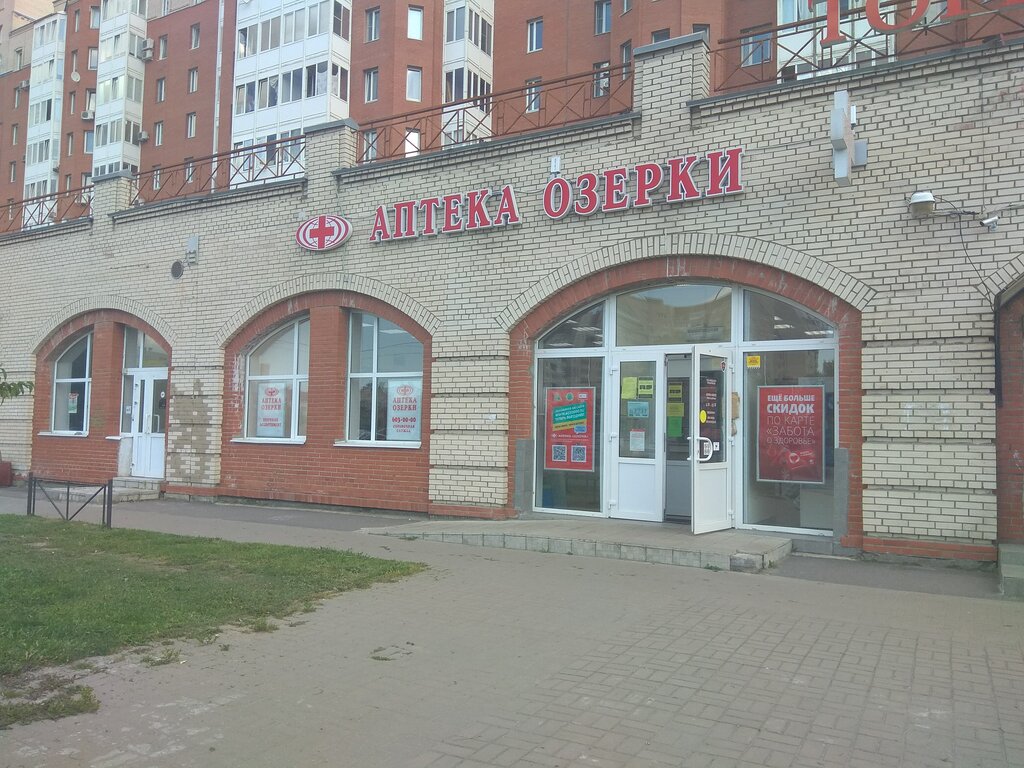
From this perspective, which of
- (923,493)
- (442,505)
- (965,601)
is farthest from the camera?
(442,505)

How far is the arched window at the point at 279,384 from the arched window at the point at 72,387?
4.95 m

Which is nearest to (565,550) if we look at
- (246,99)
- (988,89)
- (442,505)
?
(442,505)

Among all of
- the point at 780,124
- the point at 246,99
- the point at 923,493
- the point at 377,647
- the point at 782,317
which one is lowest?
the point at 377,647

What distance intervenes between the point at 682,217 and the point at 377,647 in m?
6.58

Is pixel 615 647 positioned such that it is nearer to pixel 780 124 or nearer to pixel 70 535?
pixel 780 124

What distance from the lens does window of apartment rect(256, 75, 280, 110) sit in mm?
37344

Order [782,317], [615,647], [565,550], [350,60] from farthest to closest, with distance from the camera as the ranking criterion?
[350,60], [782,317], [565,550], [615,647]

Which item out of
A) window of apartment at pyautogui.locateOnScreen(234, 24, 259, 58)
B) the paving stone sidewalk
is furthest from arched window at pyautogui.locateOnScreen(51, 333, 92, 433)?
window of apartment at pyautogui.locateOnScreen(234, 24, 259, 58)

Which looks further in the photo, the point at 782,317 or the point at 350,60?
the point at 350,60

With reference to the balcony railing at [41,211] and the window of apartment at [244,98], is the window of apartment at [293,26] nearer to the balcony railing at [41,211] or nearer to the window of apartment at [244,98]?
the window of apartment at [244,98]

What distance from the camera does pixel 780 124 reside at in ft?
30.5

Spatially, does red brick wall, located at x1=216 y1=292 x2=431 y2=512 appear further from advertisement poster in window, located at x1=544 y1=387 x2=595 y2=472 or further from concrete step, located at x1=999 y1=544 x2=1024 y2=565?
concrete step, located at x1=999 y1=544 x2=1024 y2=565

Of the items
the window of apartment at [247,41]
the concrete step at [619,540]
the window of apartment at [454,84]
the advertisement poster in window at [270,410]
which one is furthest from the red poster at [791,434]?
the window of apartment at [247,41]

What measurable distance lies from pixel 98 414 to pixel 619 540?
1174cm
